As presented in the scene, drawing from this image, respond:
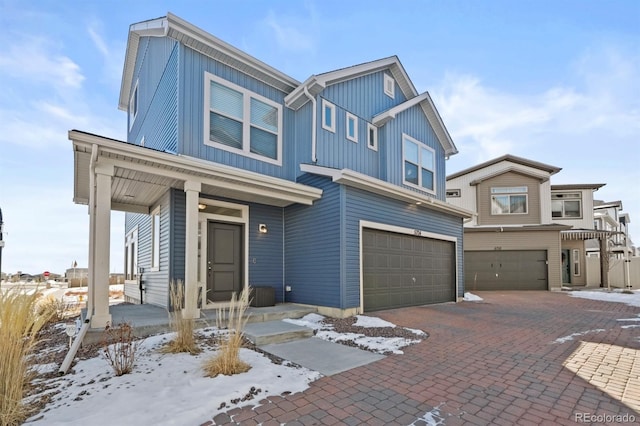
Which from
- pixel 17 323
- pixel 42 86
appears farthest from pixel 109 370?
pixel 42 86

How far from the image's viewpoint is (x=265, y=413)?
2891mm

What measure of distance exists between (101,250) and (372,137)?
25.0 ft

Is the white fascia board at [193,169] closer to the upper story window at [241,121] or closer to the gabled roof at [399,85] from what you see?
the upper story window at [241,121]

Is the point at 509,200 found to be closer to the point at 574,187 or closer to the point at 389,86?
the point at 574,187

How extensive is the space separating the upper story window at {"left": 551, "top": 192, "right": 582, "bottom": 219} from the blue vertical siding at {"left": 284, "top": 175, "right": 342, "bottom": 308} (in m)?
17.0

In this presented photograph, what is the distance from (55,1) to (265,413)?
1064 cm

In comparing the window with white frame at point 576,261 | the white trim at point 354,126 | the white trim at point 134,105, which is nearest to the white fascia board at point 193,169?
the white trim at point 354,126

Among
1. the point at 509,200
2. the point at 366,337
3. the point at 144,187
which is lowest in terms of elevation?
the point at 366,337

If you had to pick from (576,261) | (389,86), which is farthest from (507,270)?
(389,86)

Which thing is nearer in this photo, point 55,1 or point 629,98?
point 55,1

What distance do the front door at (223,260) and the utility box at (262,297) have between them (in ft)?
1.59

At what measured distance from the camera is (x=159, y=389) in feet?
10.7

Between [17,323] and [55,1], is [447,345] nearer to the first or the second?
[17,323]

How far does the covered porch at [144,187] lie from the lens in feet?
16.6
